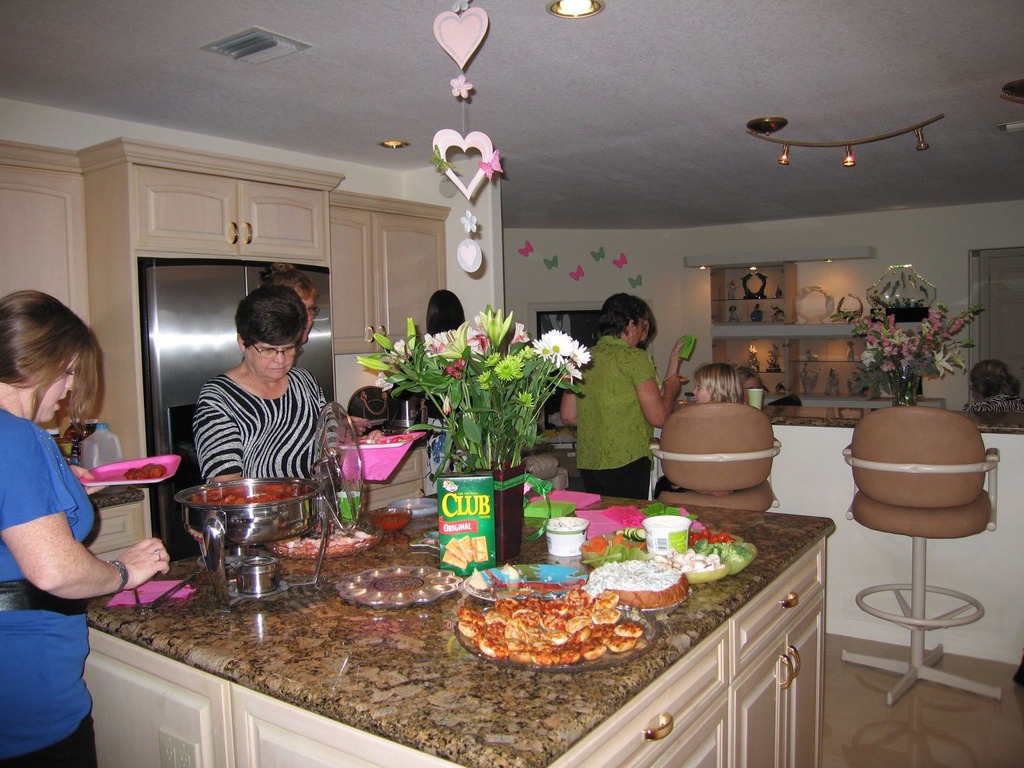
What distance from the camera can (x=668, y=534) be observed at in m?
1.75

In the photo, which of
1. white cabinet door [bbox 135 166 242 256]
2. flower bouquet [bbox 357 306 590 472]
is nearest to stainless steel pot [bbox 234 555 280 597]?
flower bouquet [bbox 357 306 590 472]

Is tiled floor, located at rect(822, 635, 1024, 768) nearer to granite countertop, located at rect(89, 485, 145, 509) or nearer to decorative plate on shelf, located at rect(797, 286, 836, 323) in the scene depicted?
granite countertop, located at rect(89, 485, 145, 509)

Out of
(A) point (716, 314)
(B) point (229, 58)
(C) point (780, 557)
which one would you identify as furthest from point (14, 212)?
(A) point (716, 314)

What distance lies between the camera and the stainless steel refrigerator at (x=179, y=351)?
3.28m

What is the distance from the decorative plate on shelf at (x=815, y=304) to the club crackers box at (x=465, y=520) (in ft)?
21.7

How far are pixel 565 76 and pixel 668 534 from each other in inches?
84.8

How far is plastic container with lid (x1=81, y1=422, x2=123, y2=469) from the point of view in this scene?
328 cm

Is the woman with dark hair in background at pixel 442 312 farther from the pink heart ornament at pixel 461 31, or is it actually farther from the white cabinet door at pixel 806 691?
the white cabinet door at pixel 806 691

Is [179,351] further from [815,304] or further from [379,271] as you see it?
[815,304]

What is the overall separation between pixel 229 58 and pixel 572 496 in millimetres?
2002

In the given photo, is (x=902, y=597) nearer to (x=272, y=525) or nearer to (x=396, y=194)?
(x=272, y=525)

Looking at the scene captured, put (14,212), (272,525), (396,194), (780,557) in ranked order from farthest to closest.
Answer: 1. (396,194)
2. (14,212)
3. (780,557)
4. (272,525)

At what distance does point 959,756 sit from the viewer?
271 centimetres

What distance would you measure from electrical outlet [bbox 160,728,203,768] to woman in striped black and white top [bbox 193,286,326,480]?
868 mm
